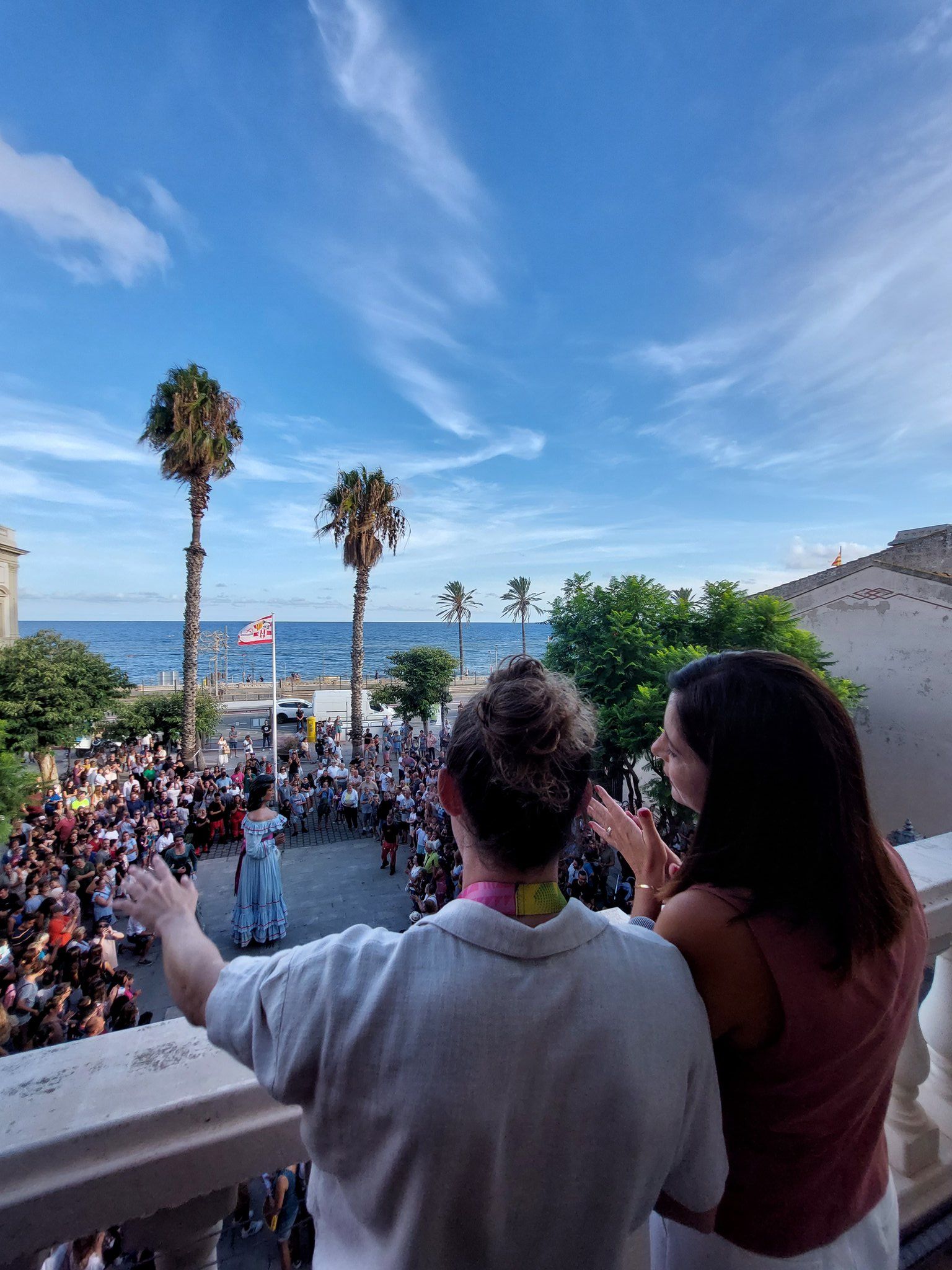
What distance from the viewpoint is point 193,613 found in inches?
703

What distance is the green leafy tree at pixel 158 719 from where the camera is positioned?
20250 mm

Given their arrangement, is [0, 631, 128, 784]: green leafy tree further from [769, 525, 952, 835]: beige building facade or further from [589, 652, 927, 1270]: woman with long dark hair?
[769, 525, 952, 835]: beige building facade

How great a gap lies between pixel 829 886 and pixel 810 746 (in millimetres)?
229

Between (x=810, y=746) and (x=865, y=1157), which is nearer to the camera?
(x=810, y=746)

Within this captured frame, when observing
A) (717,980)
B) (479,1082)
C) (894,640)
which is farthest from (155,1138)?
(894,640)

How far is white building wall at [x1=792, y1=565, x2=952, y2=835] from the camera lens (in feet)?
44.5

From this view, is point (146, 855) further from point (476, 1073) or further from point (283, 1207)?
point (476, 1073)

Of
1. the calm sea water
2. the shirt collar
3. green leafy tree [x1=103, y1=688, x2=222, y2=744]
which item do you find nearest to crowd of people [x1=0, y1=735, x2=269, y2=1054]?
the shirt collar

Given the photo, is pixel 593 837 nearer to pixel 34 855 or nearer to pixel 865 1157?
pixel 34 855

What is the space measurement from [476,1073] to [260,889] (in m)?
9.05

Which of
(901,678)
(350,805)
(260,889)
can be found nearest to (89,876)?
(260,889)

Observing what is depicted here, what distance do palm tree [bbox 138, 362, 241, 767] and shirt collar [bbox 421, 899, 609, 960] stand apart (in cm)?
1734

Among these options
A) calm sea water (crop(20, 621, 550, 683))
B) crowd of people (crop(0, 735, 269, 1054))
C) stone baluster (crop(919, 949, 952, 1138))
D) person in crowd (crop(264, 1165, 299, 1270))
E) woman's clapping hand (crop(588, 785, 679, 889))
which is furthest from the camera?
calm sea water (crop(20, 621, 550, 683))

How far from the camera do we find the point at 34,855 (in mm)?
9148
